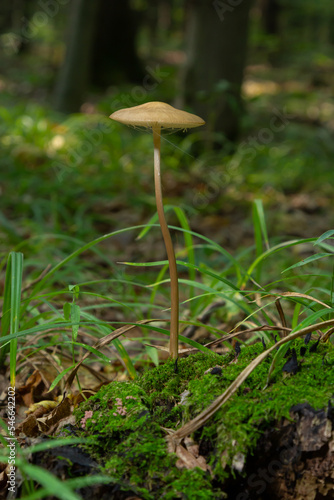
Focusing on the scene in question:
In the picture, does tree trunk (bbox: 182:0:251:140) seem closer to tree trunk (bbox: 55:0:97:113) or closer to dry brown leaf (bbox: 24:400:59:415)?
tree trunk (bbox: 55:0:97:113)

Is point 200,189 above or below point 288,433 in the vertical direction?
below

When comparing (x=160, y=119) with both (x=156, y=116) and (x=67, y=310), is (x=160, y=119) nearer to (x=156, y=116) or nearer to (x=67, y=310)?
(x=156, y=116)

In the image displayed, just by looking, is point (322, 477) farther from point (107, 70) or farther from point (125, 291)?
point (107, 70)

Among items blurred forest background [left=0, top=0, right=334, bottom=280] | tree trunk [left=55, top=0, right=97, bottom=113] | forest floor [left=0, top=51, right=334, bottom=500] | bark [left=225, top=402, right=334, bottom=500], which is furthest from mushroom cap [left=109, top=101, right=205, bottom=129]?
tree trunk [left=55, top=0, right=97, bottom=113]

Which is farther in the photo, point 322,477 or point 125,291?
point 125,291

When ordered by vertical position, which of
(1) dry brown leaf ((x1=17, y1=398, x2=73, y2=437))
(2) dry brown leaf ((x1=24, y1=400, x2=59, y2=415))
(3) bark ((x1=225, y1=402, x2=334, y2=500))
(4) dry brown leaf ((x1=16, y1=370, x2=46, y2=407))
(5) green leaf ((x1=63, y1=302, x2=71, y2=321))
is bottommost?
(4) dry brown leaf ((x1=16, y1=370, x2=46, y2=407))

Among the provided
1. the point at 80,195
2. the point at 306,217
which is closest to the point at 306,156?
the point at 306,217
